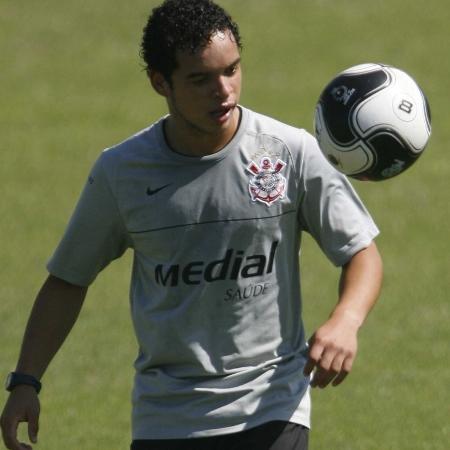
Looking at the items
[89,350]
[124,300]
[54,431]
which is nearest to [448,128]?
[124,300]

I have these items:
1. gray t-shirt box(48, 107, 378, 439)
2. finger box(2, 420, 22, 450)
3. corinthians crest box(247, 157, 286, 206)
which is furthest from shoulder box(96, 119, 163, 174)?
finger box(2, 420, 22, 450)

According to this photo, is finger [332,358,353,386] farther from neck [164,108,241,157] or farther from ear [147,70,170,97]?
ear [147,70,170,97]

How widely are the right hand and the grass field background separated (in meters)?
3.60

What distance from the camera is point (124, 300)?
42.9 ft

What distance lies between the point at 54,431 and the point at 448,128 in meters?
9.95

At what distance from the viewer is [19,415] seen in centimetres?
609

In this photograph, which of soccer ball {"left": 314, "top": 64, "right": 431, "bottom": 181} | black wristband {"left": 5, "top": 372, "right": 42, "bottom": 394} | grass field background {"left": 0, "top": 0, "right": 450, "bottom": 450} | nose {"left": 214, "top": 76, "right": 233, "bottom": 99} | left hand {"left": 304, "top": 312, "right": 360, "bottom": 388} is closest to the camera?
left hand {"left": 304, "top": 312, "right": 360, "bottom": 388}

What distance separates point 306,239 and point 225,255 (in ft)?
29.2

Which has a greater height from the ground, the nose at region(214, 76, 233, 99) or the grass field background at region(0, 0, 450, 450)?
the nose at region(214, 76, 233, 99)

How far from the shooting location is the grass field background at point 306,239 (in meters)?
10.4

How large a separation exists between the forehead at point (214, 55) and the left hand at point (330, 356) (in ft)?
3.66

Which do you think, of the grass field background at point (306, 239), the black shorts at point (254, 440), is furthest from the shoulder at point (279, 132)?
the grass field background at point (306, 239)

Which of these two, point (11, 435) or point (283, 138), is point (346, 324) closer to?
point (283, 138)

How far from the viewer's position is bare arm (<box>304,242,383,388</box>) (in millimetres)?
5531
